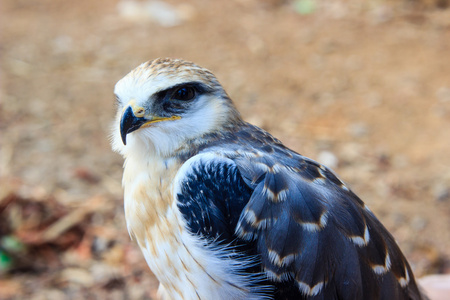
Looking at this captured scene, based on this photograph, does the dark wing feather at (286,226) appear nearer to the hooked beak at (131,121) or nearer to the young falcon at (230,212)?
the young falcon at (230,212)

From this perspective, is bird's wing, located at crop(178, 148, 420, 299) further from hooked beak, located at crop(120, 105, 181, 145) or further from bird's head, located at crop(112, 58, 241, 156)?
hooked beak, located at crop(120, 105, 181, 145)

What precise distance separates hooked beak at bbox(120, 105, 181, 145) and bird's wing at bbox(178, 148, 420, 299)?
387 mm

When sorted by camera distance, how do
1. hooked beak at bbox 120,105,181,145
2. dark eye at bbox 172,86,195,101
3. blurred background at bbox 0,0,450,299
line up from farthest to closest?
blurred background at bbox 0,0,450,299 < dark eye at bbox 172,86,195,101 < hooked beak at bbox 120,105,181,145

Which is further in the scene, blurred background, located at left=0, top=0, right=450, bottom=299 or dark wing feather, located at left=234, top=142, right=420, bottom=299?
blurred background, located at left=0, top=0, right=450, bottom=299

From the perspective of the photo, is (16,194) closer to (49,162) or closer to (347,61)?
(49,162)

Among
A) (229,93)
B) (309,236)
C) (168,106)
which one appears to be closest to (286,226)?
(309,236)

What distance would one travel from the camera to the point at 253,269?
267cm

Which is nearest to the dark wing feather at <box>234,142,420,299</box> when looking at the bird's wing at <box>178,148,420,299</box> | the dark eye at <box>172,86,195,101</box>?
the bird's wing at <box>178,148,420,299</box>

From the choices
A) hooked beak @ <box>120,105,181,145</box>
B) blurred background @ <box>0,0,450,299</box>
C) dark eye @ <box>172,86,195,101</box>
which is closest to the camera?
hooked beak @ <box>120,105,181,145</box>

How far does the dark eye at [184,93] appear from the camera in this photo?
291 centimetres

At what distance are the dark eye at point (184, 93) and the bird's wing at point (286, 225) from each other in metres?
0.42

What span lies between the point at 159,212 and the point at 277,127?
182 inches

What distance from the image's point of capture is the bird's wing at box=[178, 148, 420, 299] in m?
2.60

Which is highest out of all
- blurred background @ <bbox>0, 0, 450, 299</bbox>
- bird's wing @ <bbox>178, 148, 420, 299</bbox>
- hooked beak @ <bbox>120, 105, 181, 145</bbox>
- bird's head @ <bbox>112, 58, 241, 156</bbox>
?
blurred background @ <bbox>0, 0, 450, 299</bbox>
